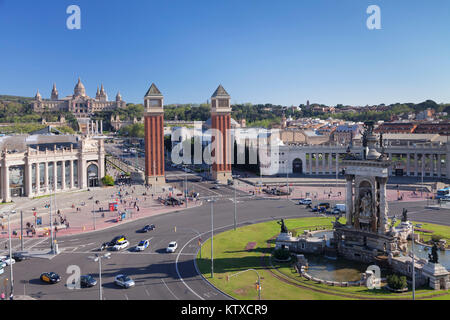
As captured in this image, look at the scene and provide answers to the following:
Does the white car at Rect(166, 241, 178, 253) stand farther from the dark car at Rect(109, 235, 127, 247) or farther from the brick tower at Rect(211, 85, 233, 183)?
the brick tower at Rect(211, 85, 233, 183)

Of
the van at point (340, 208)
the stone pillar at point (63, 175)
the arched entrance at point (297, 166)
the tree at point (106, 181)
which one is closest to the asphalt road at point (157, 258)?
the van at point (340, 208)

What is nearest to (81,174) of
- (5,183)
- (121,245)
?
(5,183)

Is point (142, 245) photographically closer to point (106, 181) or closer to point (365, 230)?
point (365, 230)

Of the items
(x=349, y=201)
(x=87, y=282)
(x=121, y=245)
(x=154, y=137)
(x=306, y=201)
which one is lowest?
(x=87, y=282)

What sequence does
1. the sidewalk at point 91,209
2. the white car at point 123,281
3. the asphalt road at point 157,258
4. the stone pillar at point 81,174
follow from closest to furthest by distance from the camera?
1. the asphalt road at point 157,258
2. the white car at point 123,281
3. the sidewalk at point 91,209
4. the stone pillar at point 81,174

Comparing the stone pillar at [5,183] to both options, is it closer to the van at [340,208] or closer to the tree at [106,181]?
the tree at [106,181]

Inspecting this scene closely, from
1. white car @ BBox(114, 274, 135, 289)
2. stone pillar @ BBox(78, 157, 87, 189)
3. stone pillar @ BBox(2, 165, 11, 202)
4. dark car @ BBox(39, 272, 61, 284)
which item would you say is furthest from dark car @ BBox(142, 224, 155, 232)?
stone pillar @ BBox(78, 157, 87, 189)
